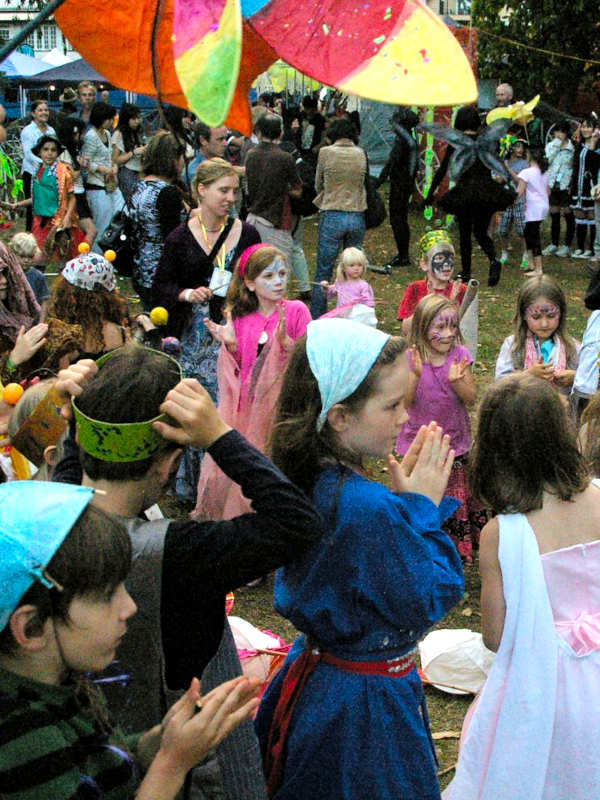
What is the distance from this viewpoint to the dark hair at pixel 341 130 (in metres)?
10.4

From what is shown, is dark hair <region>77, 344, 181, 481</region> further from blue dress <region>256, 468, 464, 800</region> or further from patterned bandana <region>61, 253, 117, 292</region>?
patterned bandana <region>61, 253, 117, 292</region>

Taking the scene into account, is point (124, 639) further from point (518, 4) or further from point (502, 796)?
point (518, 4)

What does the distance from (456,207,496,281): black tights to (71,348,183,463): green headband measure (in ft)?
34.1

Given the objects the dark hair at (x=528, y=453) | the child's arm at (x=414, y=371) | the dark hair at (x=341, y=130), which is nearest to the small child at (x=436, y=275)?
the child's arm at (x=414, y=371)

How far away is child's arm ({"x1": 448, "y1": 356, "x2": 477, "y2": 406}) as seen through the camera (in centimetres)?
493

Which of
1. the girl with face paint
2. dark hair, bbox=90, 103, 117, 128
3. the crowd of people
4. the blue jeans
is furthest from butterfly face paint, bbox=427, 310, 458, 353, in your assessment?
dark hair, bbox=90, 103, 117, 128

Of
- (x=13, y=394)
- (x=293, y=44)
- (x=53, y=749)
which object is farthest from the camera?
(x=13, y=394)

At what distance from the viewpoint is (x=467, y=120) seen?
1154 cm

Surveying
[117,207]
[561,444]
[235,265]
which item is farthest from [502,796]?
[117,207]

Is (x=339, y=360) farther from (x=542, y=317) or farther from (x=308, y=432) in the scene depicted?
(x=542, y=317)

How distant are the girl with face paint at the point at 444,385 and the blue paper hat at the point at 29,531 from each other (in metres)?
3.42

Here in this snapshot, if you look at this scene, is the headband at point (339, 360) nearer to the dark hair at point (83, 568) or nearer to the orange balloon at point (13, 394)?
the dark hair at point (83, 568)

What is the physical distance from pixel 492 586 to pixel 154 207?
396 cm

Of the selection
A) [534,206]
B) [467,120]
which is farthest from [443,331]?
[534,206]
